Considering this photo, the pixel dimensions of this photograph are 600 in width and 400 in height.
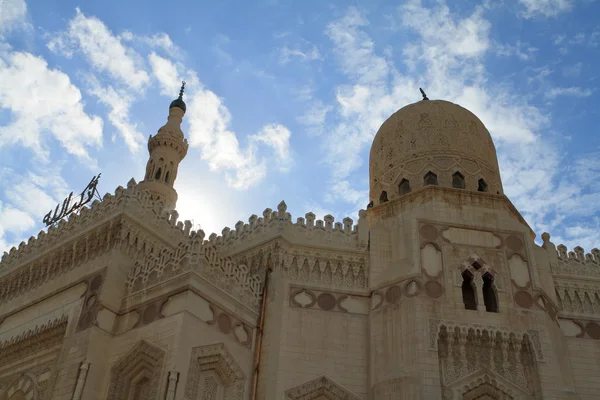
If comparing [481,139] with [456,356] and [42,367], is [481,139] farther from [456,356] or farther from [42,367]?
[42,367]

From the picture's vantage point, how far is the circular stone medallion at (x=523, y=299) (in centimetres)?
1410

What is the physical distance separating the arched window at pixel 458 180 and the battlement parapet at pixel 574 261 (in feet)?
8.23

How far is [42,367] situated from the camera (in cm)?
1405

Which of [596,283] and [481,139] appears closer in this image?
[596,283]

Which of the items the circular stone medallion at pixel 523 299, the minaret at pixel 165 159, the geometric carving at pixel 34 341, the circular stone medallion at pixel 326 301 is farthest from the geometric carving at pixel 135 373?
the minaret at pixel 165 159

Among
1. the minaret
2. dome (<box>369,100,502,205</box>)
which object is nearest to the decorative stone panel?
dome (<box>369,100,502,205</box>)

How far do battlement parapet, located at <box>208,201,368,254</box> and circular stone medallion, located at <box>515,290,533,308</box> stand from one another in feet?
12.3

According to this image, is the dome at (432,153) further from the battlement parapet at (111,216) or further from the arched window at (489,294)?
the battlement parapet at (111,216)

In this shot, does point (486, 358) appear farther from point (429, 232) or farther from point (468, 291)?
point (429, 232)

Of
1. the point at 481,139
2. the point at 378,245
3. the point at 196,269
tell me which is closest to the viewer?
the point at 196,269

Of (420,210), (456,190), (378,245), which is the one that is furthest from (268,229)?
(456,190)

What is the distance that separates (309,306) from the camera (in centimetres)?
1462

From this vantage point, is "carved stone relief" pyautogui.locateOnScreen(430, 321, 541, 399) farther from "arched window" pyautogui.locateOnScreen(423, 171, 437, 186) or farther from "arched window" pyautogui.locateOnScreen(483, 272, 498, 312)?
"arched window" pyautogui.locateOnScreen(423, 171, 437, 186)

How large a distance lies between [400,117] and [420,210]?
4364 mm
